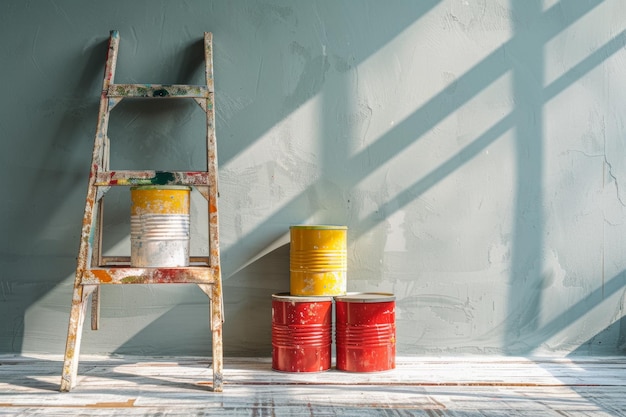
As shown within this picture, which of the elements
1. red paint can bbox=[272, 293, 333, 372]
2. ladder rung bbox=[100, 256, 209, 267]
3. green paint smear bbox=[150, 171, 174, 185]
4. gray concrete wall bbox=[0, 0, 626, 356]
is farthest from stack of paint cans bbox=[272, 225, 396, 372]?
green paint smear bbox=[150, 171, 174, 185]

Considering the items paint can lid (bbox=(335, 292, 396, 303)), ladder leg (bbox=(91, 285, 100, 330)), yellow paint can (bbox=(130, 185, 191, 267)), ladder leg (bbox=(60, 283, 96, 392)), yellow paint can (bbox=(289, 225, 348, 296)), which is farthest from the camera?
ladder leg (bbox=(91, 285, 100, 330))

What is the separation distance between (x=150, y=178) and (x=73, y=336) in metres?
0.69

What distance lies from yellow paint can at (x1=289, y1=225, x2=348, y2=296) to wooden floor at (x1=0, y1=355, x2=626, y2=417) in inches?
14.8

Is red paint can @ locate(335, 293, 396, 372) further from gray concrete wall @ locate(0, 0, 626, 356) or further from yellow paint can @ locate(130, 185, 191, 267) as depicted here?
yellow paint can @ locate(130, 185, 191, 267)

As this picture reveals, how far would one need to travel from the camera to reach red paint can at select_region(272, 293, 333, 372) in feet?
9.80

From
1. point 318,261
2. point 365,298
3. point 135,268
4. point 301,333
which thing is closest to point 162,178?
point 135,268

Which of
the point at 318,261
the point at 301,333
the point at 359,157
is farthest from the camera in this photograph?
the point at 359,157

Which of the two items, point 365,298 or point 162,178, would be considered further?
point 365,298

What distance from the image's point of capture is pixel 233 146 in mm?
3375

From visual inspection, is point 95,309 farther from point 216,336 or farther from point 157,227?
point 216,336

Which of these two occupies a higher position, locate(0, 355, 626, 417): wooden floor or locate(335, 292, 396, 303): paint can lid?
locate(335, 292, 396, 303): paint can lid

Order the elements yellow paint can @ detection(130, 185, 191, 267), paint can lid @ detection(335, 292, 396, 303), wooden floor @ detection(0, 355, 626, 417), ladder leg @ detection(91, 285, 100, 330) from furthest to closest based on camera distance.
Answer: ladder leg @ detection(91, 285, 100, 330), paint can lid @ detection(335, 292, 396, 303), yellow paint can @ detection(130, 185, 191, 267), wooden floor @ detection(0, 355, 626, 417)

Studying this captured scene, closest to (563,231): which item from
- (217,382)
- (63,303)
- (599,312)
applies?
(599,312)

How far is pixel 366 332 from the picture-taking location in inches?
118
